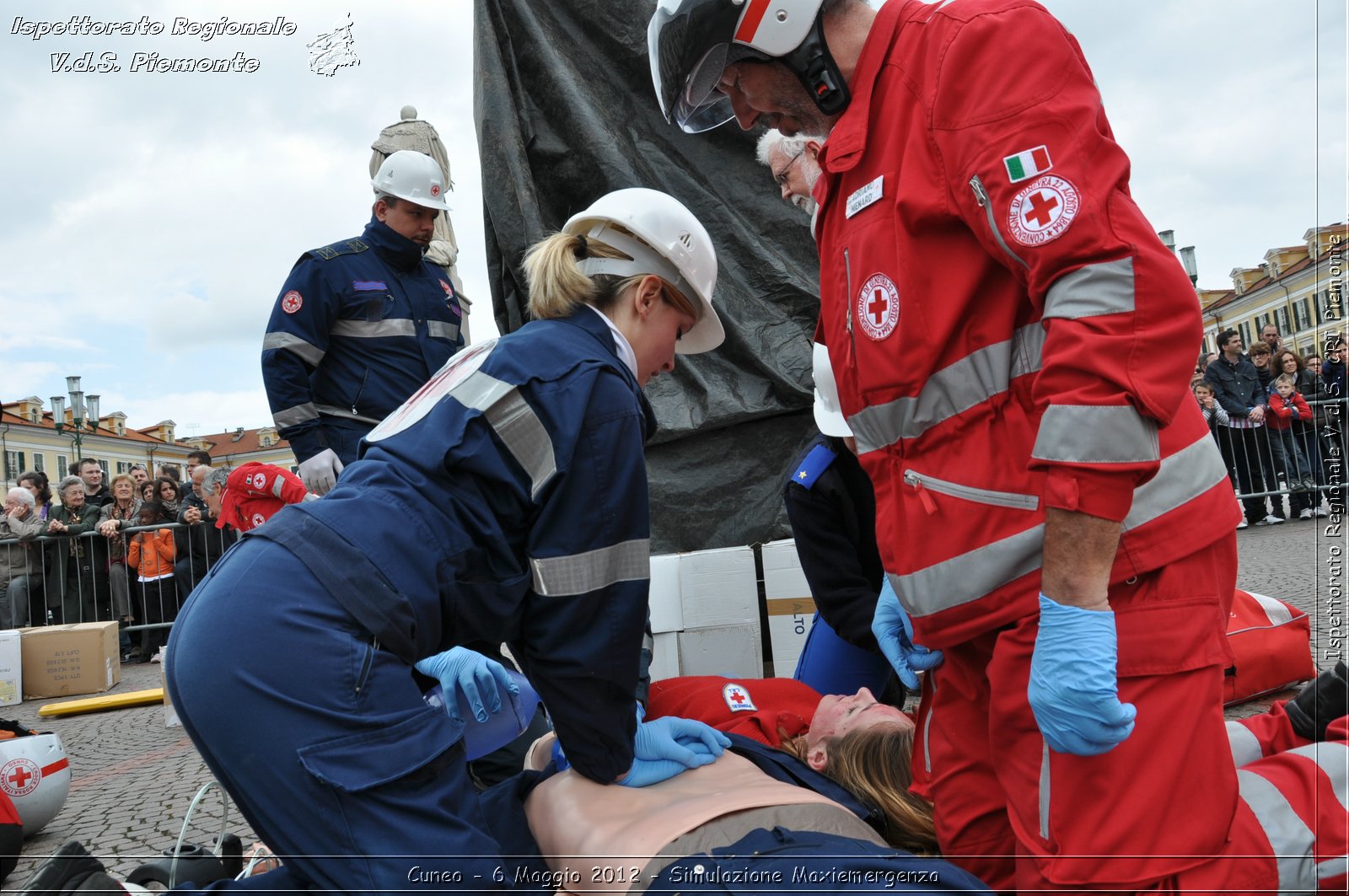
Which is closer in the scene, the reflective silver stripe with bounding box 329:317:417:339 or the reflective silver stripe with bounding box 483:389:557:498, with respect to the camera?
the reflective silver stripe with bounding box 483:389:557:498

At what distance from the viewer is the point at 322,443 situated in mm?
4344

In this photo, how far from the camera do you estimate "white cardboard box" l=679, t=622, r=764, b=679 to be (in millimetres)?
4672

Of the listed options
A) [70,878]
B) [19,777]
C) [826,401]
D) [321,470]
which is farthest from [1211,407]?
[70,878]

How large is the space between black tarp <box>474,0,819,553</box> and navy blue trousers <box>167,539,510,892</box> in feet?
11.5

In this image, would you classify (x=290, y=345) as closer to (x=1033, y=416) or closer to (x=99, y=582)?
(x=1033, y=416)

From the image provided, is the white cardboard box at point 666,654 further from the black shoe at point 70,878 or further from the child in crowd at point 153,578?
the child in crowd at point 153,578

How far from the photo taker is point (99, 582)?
941cm

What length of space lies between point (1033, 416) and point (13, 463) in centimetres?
4009

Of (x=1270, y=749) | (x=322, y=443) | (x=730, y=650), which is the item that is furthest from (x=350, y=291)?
Result: (x=1270, y=749)

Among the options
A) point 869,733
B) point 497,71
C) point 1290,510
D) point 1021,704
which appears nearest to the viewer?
point 1021,704

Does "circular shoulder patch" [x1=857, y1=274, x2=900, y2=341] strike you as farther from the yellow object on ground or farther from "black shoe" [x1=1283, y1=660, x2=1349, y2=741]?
the yellow object on ground

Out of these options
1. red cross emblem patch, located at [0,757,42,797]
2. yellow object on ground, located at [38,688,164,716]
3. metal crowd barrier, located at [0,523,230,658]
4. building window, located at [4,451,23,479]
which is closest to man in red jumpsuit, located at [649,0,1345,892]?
red cross emblem patch, located at [0,757,42,797]

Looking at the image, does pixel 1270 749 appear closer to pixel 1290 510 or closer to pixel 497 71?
pixel 497 71

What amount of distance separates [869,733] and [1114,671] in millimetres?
1343
